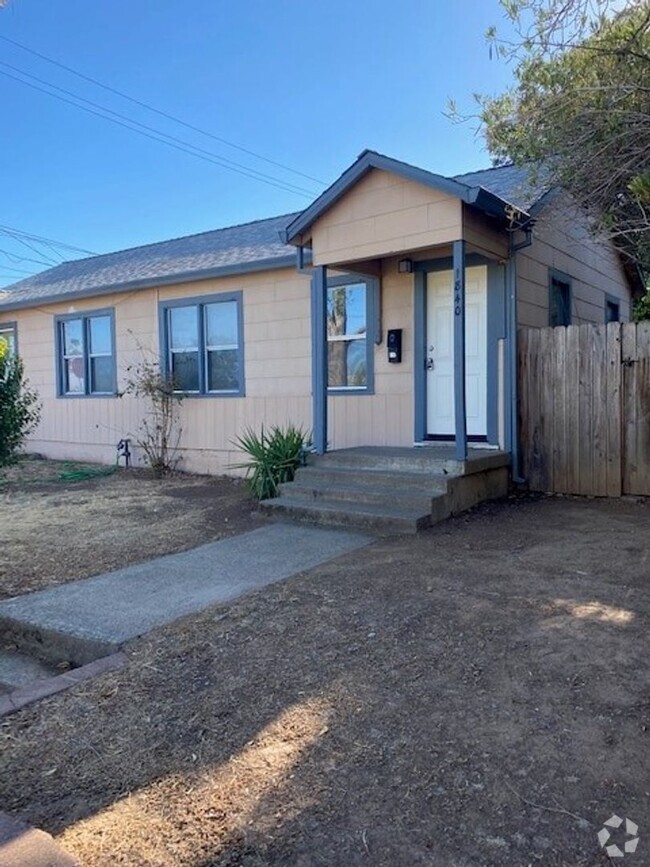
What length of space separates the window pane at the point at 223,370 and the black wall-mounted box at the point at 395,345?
2.81 metres

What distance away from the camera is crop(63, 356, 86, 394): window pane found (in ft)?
40.5

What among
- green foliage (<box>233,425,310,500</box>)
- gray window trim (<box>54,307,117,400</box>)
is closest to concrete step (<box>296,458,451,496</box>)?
green foliage (<box>233,425,310,500</box>)

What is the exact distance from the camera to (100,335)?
1198 centimetres

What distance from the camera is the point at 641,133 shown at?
5.12 meters

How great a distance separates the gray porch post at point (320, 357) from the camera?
7629 millimetres

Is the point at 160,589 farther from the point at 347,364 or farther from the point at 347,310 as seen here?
the point at 347,310

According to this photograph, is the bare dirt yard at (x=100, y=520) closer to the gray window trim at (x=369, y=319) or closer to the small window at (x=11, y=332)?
the gray window trim at (x=369, y=319)

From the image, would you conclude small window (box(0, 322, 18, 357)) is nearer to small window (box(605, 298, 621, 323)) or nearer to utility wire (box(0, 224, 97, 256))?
utility wire (box(0, 224, 97, 256))

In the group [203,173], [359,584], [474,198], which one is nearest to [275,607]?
[359,584]

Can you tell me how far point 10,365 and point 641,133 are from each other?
5.42 meters

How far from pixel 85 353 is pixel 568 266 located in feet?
27.9

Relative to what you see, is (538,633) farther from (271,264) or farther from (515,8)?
(271,264)

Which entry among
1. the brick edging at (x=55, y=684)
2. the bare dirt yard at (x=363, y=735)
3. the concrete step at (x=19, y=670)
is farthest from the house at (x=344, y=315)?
the concrete step at (x=19, y=670)

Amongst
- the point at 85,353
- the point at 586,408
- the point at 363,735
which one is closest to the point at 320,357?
the point at 586,408
